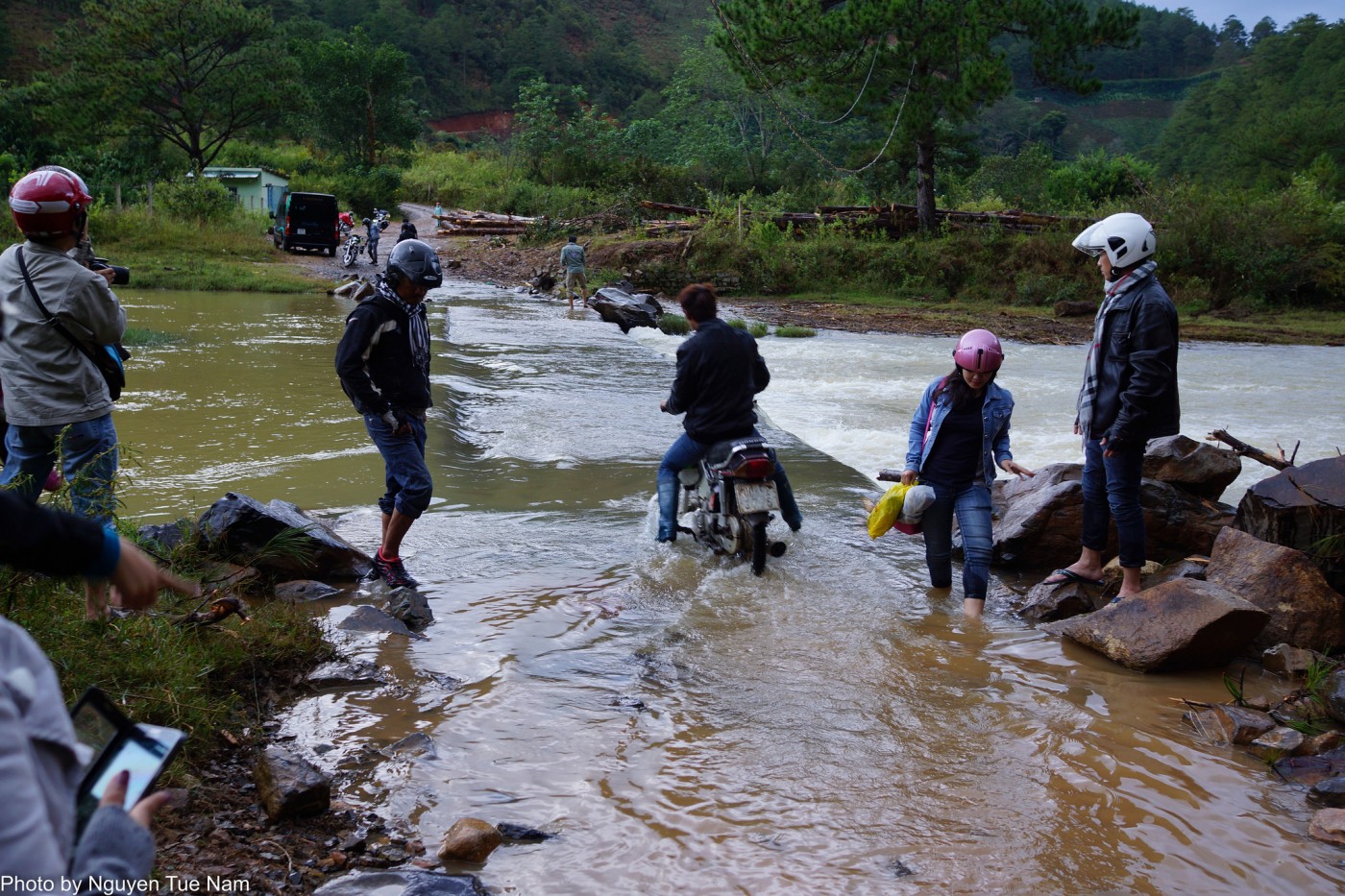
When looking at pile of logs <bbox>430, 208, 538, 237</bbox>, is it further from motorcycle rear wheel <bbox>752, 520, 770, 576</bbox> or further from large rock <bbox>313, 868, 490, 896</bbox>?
large rock <bbox>313, 868, 490, 896</bbox>

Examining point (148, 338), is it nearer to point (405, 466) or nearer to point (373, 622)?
point (405, 466)

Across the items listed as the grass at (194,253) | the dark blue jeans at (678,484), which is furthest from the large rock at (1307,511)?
the grass at (194,253)

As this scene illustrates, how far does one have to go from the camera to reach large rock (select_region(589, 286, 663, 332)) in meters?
21.2

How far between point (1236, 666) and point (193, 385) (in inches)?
439

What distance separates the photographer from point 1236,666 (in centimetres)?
539

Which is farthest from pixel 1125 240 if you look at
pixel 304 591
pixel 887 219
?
pixel 887 219

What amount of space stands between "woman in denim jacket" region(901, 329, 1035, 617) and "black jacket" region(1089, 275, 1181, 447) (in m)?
0.60

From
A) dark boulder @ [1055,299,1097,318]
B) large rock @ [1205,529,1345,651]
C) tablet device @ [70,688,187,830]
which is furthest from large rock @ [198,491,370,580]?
dark boulder @ [1055,299,1097,318]

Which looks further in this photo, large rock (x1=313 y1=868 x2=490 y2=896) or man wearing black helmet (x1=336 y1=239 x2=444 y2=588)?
man wearing black helmet (x1=336 y1=239 x2=444 y2=588)

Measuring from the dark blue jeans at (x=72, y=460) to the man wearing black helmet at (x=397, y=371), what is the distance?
124 centimetres

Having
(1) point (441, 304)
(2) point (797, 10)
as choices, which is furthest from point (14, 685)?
(2) point (797, 10)

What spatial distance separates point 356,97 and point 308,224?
2769cm

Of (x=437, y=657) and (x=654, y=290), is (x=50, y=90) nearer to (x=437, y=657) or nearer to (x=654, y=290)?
(x=654, y=290)

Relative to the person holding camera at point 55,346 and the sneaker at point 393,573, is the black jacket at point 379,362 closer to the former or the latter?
the sneaker at point 393,573
